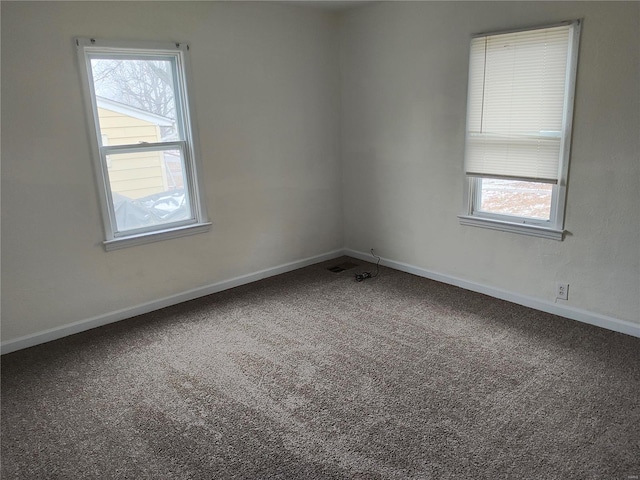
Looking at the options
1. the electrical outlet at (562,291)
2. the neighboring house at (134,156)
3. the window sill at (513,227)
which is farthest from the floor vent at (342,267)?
the electrical outlet at (562,291)

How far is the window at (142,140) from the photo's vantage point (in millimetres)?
3410

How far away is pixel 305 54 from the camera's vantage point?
4402 millimetres

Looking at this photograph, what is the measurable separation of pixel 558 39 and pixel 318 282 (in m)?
2.62

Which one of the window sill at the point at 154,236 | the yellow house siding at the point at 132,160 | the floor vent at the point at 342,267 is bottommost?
the floor vent at the point at 342,267

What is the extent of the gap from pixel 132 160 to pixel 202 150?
0.55m

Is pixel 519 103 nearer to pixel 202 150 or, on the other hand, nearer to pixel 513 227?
pixel 513 227

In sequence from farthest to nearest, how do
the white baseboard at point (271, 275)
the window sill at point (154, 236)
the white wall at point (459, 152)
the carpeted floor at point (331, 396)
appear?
the window sill at point (154, 236) → the white baseboard at point (271, 275) → the white wall at point (459, 152) → the carpeted floor at point (331, 396)

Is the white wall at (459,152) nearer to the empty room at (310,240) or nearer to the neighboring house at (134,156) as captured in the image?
the empty room at (310,240)

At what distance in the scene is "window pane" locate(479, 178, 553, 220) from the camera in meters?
3.46

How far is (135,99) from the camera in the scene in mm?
3559

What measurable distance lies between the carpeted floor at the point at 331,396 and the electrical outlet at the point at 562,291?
0.56 ft

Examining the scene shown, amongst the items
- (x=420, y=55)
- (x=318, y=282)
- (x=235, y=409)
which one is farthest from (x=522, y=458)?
(x=420, y=55)

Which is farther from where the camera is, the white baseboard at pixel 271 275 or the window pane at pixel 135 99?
the window pane at pixel 135 99

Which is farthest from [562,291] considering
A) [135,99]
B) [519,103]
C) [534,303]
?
[135,99]
